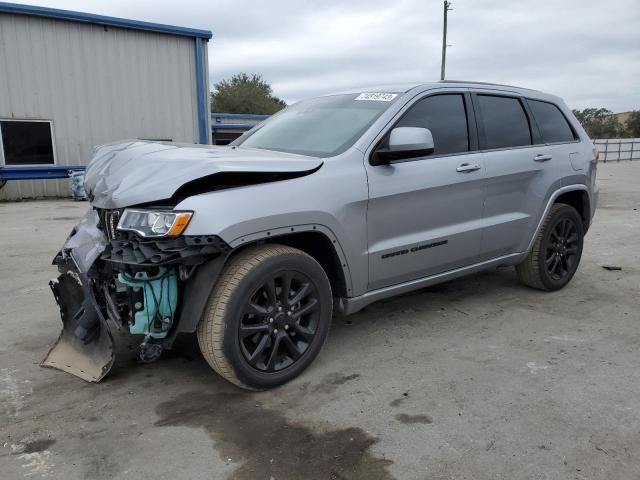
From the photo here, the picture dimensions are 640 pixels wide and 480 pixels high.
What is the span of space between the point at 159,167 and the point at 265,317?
3.32 feet

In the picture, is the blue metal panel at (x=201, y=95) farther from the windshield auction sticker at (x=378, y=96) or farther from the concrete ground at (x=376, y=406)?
the windshield auction sticker at (x=378, y=96)

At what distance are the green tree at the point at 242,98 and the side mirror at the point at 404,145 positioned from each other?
4335 centimetres

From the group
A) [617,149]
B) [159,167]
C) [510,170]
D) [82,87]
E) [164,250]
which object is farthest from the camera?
[617,149]

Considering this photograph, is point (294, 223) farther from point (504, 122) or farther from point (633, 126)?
point (633, 126)

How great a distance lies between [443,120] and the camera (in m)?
3.89


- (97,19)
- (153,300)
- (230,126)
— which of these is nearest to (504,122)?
(153,300)

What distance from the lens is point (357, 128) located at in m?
3.48

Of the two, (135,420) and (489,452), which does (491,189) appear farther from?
(135,420)

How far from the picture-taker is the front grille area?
283cm

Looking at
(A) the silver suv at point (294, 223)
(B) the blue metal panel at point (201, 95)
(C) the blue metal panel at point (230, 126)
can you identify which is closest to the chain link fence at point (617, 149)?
(C) the blue metal panel at point (230, 126)

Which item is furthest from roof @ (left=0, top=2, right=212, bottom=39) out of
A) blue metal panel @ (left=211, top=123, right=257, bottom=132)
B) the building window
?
blue metal panel @ (left=211, top=123, right=257, bottom=132)

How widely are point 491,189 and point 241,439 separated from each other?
2.67 meters

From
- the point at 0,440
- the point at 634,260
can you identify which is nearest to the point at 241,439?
the point at 0,440

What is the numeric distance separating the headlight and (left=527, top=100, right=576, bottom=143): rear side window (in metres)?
3.46
